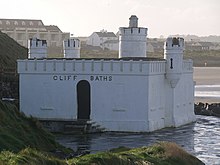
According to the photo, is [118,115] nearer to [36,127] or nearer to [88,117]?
[88,117]

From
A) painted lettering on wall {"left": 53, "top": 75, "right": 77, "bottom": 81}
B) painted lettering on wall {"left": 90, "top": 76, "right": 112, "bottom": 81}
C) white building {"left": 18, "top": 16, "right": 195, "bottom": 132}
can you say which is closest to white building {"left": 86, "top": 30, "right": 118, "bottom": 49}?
white building {"left": 18, "top": 16, "right": 195, "bottom": 132}

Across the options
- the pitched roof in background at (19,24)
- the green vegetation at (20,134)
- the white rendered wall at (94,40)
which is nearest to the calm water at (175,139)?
the green vegetation at (20,134)

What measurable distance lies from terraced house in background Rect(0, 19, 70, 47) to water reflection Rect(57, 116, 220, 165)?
8615 cm

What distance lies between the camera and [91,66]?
36.8 metres

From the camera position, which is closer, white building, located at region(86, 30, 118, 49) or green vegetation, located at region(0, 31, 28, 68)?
green vegetation, located at region(0, 31, 28, 68)

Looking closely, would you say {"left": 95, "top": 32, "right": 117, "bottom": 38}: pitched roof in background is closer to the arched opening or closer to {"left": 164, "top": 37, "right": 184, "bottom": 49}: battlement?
{"left": 164, "top": 37, "right": 184, "bottom": 49}: battlement

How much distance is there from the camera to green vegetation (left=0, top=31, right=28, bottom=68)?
5151 centimetres

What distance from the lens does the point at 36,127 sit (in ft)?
89.8

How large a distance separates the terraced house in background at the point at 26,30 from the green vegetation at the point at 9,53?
191ft

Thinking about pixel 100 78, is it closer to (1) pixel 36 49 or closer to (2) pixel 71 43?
(1) pixel 36 49

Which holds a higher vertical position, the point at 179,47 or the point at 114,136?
the point at 179,47

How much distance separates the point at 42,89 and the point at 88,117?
3.13 meters

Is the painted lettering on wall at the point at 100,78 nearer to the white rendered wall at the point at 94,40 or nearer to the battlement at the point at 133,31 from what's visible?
the battlement at the point at 133,31

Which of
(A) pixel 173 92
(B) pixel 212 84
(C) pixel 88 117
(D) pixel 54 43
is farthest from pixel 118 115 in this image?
(D) pixel 54 43
